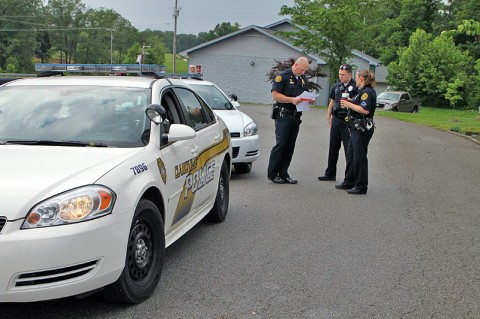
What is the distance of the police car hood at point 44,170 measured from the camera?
3.36 meters

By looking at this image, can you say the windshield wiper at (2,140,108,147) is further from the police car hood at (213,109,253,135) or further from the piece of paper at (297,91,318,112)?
→ the police car hood at (213,109,253,135)

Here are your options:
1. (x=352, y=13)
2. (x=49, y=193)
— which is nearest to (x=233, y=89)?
(x=352, y=13)

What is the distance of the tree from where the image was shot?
40625mm

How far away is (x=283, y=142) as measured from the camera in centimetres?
909

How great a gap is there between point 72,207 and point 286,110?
19.3 feet

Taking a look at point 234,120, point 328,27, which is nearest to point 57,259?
point 234,120

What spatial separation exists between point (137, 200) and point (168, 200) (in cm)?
70

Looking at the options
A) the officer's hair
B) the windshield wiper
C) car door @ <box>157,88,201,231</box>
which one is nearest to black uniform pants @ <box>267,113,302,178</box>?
the officer's hair

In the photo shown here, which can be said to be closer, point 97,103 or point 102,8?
point 97,103

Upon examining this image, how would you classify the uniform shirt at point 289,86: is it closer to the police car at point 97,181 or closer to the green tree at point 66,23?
the police car at point 97,181

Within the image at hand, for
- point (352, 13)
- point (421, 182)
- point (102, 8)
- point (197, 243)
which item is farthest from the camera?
point (102, 8)

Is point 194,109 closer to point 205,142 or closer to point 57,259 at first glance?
point 205,142

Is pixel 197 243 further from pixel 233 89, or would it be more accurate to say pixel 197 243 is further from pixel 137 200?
pixel 233 89

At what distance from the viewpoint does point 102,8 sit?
110 meters
